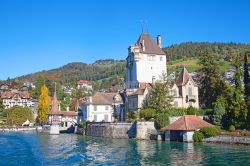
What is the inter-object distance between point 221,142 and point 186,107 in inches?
740

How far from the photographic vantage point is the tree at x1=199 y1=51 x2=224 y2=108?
200 feet

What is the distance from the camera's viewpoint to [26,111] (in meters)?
105

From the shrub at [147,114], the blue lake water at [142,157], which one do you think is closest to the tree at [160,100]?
the shrub at [147,114]

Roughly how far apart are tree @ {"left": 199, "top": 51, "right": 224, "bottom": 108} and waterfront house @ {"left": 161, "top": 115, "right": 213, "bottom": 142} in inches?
443

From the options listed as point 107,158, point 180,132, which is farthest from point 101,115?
point 107,158

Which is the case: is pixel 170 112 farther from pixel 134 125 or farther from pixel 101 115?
pixel 101 115

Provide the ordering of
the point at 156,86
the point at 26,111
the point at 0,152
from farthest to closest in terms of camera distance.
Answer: the point at 26,111, the point at 156,86, the point at 0,152

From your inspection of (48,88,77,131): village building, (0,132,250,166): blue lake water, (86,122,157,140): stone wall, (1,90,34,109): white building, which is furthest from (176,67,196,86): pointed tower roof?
(1,90,34,109): white building

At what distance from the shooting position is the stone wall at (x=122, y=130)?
54.5 meters

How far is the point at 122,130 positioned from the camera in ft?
192

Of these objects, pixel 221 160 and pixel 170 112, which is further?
pixel 170 112

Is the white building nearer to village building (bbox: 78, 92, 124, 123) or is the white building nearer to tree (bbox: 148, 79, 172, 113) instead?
village building (bbox: 78, 92, 124, 123)

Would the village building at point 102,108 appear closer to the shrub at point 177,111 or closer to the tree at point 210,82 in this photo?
the shrub at point 177,111

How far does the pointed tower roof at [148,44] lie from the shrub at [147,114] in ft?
62.6
